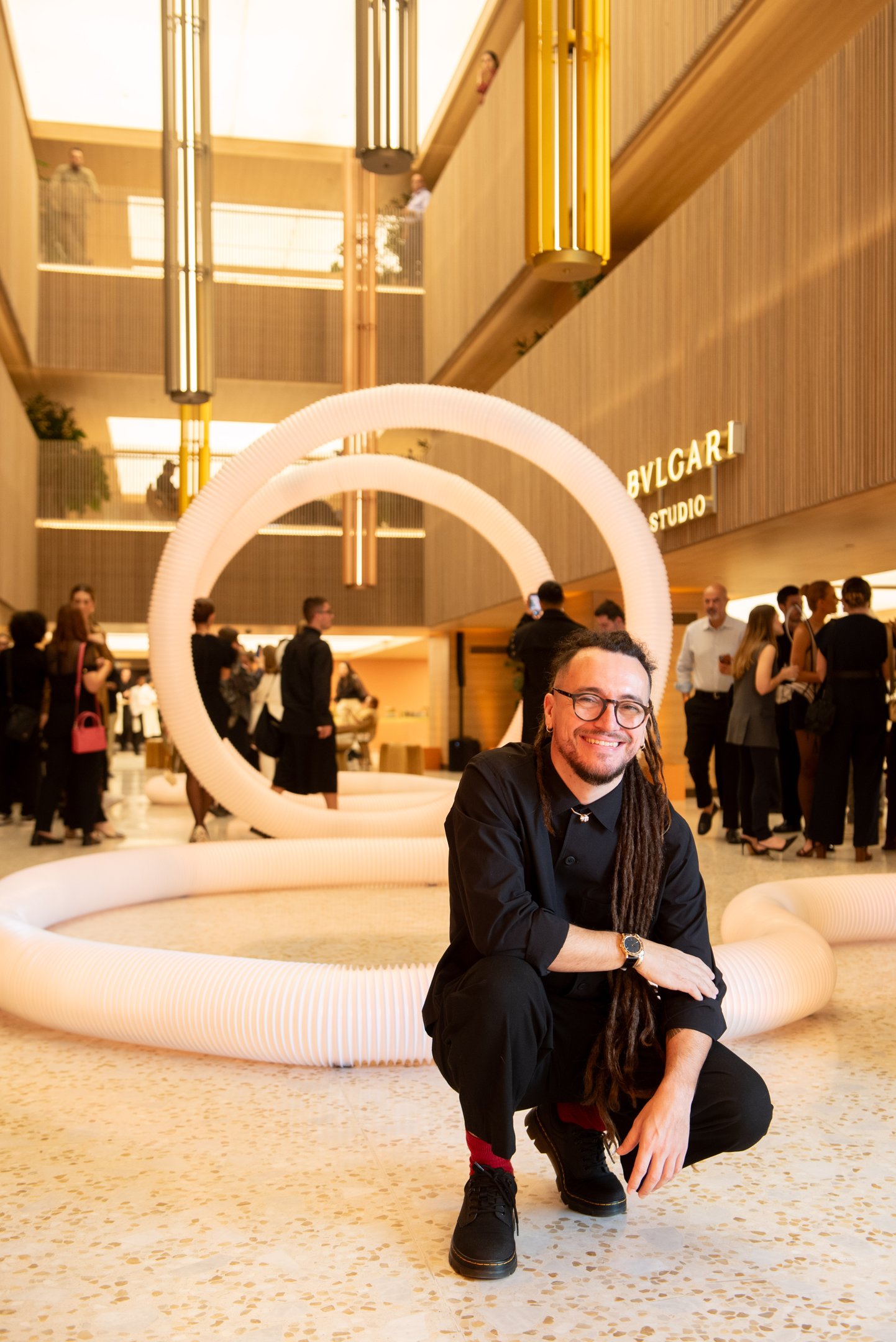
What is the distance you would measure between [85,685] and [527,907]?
5862 mm

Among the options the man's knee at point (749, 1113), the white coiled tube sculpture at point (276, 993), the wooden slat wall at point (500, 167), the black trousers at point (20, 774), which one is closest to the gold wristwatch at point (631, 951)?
the man's knee at point (749, 1113)

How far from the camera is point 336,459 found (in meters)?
7.98

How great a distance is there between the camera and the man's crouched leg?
6.35 ft

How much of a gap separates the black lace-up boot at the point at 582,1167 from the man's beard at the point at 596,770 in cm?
69

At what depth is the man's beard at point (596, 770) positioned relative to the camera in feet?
6.61

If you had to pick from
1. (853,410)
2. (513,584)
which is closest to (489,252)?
(513,584)

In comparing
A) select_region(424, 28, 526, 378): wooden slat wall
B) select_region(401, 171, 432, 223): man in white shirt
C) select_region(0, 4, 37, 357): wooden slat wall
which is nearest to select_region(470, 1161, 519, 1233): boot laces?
select_region(424, 28, 526, 378): wooden slat wall

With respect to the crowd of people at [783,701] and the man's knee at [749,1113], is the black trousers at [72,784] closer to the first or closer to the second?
the crowd of people at [783,701]

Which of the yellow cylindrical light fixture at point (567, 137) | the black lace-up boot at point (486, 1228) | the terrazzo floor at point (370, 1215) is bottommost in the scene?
the terrazzo floor at point (370, 1215)

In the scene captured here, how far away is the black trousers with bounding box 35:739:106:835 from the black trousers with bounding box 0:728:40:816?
5.83ft

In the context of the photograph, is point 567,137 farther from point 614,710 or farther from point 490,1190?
point 490,1190

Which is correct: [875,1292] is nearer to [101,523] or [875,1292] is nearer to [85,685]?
[85,685]

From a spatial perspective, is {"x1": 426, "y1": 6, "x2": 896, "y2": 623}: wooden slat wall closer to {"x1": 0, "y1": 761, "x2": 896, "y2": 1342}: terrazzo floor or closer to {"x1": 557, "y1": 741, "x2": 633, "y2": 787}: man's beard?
{"x1": 0, "y1": 761, "x2": 896, "y2": 1342}: terrazzo floor

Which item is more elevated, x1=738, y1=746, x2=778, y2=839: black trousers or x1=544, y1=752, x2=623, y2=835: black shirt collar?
x1=544, y1=752, x2=623, y2=835: black shirt collar
